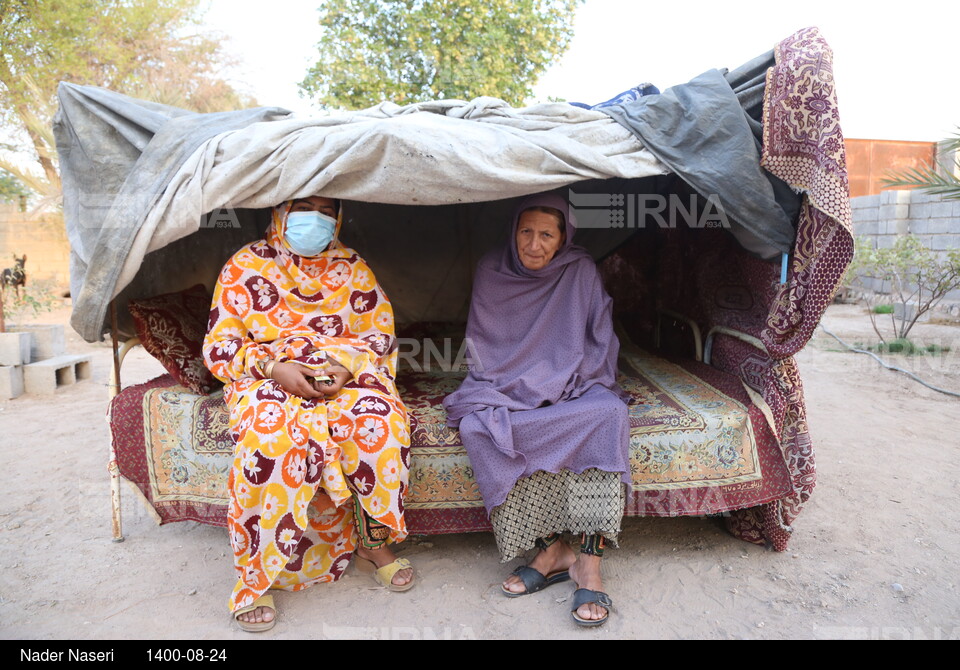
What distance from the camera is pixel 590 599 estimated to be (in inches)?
98.3

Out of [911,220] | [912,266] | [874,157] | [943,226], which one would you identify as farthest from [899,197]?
[874,157]

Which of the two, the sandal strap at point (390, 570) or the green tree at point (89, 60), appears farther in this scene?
the green tree at point (89, 60)

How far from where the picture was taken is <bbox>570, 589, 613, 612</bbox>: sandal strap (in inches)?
97.9

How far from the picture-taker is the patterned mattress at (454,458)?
2883 millimetres

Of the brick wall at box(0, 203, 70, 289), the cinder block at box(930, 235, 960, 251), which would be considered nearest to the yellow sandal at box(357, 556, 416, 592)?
the cinder block at box(930, 235, 960, 251)

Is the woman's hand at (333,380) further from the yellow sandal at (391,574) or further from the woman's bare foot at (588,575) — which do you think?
the woman's bare foot at (588,575)

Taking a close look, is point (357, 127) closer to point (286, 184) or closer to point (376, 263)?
point (286, 184)

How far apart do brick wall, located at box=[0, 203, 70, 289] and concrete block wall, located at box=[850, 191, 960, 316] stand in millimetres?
13187

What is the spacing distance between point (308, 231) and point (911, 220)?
35.1ft

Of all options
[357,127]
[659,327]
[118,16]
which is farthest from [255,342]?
[118,16]

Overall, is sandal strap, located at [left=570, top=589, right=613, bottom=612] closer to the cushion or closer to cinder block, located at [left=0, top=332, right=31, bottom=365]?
the cushion

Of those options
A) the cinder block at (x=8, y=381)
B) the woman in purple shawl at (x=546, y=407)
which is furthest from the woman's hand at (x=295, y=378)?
the cinder block at (x=8, y=381)

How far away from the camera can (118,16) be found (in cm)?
1112

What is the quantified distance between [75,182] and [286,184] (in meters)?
1.12
